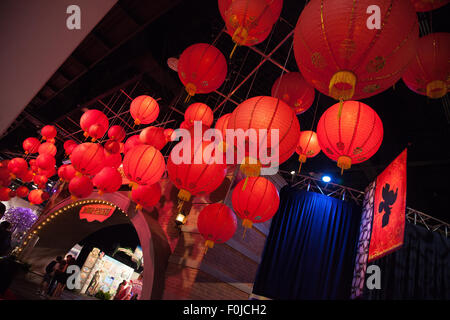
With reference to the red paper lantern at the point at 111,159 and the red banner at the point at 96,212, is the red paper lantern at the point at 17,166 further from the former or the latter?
the red paper lantern at the point at 111,159

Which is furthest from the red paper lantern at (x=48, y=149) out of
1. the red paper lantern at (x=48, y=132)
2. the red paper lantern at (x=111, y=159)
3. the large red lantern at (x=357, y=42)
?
the large red lantern at (x=357, y=42)

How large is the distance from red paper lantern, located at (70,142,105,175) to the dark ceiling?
7.17ft

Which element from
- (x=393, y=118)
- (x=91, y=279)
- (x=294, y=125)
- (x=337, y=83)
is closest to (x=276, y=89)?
(x=294, y=125)

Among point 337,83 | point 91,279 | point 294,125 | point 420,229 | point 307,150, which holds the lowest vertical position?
point 91,279

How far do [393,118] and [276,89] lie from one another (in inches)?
146

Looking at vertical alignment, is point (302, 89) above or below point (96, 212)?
above

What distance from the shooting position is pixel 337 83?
1.73 metres

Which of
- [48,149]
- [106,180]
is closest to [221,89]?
[106,180]

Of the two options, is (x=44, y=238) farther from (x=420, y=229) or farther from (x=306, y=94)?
(x=420, y=229)

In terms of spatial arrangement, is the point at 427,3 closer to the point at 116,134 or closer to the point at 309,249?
the point at 116,134

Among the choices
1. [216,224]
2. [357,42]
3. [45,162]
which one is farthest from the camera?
[45,162]

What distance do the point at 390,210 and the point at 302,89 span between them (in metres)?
3.67

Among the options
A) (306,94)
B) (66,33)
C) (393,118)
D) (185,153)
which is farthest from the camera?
(393,118)

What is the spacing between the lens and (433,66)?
2.40 metres
